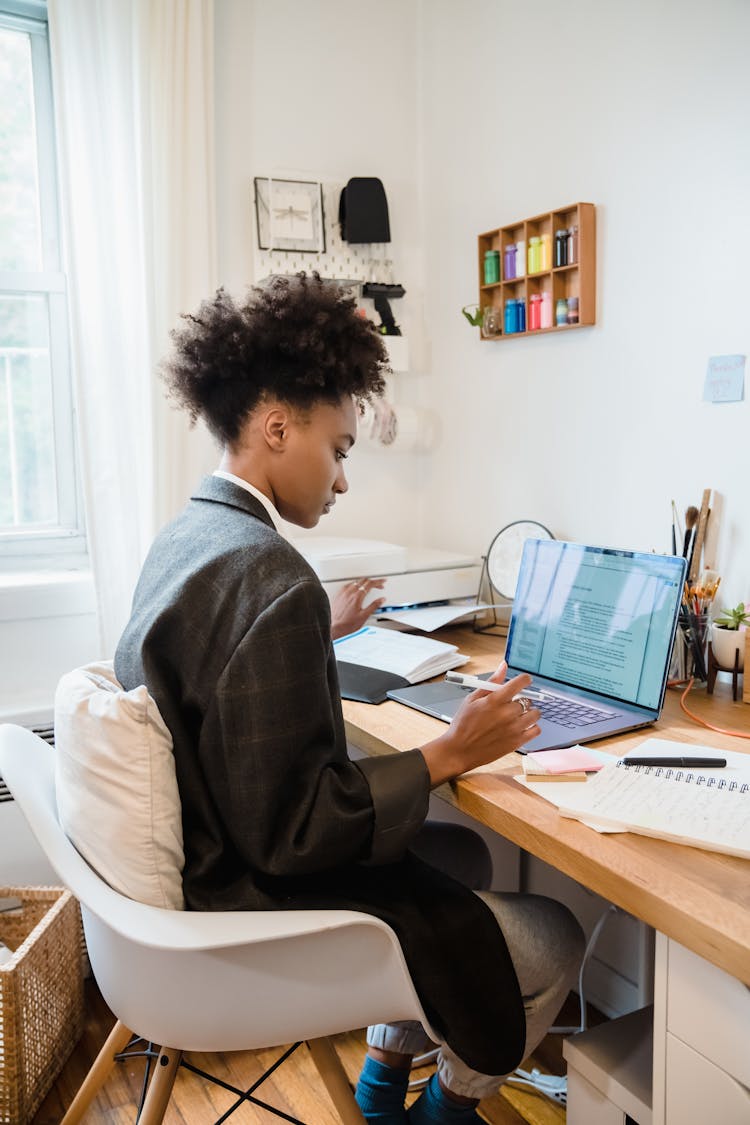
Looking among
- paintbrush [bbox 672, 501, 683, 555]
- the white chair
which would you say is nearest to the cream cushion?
the white chair

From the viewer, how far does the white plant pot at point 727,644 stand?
158cm

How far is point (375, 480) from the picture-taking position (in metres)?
2.56

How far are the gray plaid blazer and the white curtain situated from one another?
39.4 inches

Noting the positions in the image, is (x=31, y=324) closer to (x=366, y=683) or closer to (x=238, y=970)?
(x=366, y=683)

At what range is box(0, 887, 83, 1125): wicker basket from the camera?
1.60 m

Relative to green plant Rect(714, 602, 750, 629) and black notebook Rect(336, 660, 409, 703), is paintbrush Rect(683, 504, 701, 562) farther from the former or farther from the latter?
black notebook Rect(336, 660, 409, 703)

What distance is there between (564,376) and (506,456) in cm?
28

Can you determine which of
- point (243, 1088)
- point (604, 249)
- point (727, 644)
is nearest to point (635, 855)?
point (727, 644)

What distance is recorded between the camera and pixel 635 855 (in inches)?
39.1

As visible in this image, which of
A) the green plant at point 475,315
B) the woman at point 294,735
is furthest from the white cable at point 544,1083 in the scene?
the green plant at point 475,315

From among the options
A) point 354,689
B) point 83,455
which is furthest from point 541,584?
point 83,455

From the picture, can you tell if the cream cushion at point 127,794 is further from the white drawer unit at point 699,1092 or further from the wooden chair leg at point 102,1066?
the white drawer unit at point 699,1092

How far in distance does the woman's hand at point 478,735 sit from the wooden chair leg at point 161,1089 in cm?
51

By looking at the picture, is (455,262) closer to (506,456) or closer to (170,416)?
→ (506,456)
